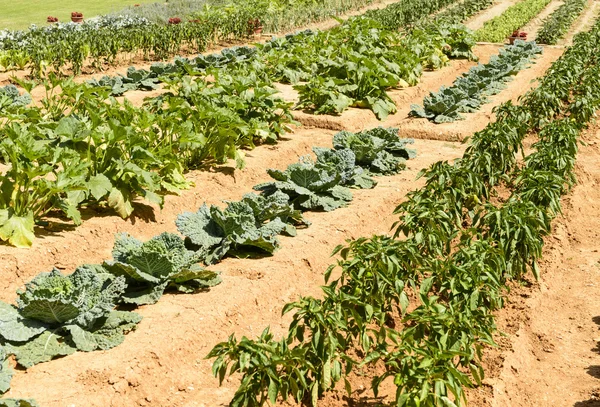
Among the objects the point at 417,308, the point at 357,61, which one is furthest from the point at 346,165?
the point at 357,61

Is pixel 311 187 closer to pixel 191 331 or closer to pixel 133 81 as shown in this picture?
pixel 191 331

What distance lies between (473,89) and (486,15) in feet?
55.3

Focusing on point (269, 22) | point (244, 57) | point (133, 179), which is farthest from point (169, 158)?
point (269, 22)

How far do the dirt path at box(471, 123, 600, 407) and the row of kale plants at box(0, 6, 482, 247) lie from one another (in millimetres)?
3613

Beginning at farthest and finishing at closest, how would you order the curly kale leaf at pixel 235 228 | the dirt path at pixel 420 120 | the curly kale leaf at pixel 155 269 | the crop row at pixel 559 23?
1. the crop row at pixel 559 23
2. the dirt path at pixel 420 120
3. the curly kale leaf at pixel 235 228
4. the curly kale leaf at pixel 155 269

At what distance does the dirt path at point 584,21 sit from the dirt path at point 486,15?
9.61ft

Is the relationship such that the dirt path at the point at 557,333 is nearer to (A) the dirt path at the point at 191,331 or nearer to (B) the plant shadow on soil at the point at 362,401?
(B) the plant shadow on soil at the point at 362,401

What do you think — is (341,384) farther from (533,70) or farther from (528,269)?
(533,70)

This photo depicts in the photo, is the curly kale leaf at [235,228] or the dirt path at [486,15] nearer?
the curly kale leaf at [235,228]

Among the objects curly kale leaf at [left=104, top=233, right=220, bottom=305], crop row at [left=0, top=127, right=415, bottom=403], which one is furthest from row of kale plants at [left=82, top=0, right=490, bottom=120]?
curly kale leaf at [left=104, top=233, right=220, bottom=305]

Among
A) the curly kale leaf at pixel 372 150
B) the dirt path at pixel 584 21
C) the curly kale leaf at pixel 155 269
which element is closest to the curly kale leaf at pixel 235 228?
the curly kale leaf at pixel 155 269

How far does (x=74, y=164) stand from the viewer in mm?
6582

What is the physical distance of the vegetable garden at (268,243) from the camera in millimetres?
4527

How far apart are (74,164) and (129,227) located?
91cm
